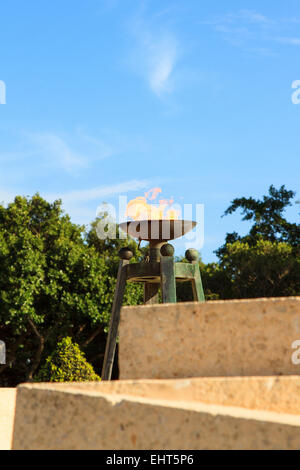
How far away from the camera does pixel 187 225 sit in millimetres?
12430

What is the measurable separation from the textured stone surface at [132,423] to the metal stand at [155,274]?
660cm

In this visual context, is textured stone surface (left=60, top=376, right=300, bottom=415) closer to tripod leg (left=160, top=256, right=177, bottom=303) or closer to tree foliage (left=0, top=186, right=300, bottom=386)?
tripod leg (left=160, top=256, right=177, bottom=303)

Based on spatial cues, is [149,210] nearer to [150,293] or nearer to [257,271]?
[150,293]

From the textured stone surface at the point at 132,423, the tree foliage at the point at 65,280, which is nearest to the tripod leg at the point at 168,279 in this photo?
the tree foliage at the point at 65,280

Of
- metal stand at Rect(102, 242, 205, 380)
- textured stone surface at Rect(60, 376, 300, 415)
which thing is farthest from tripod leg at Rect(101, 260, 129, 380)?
textured stone surface at Rect(60, 376, 300, 415)

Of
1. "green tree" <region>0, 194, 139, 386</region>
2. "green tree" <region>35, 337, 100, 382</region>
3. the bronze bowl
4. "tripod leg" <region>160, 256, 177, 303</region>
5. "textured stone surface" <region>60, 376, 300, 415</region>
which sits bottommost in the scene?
"textured stone surface" <region>60, 376, 300, 415</region>

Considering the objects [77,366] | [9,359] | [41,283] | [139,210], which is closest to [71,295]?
[41,283]

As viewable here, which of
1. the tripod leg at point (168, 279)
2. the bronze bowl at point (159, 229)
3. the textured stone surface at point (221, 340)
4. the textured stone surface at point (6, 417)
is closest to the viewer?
the textured stone surface at point (221, 340)

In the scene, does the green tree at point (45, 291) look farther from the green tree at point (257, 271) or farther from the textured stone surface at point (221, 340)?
the textured stone surface at point (221, 340)

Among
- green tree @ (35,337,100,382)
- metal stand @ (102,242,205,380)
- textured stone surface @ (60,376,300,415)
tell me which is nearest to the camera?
textured stone surface @ (60,376,300,415)

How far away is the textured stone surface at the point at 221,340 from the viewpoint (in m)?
5.36

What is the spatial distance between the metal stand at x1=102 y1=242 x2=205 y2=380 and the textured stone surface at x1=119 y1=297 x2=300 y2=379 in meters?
6.05

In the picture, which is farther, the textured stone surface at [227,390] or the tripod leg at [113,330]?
the tripod leg at [113,330]

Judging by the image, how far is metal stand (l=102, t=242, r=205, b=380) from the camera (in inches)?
459
